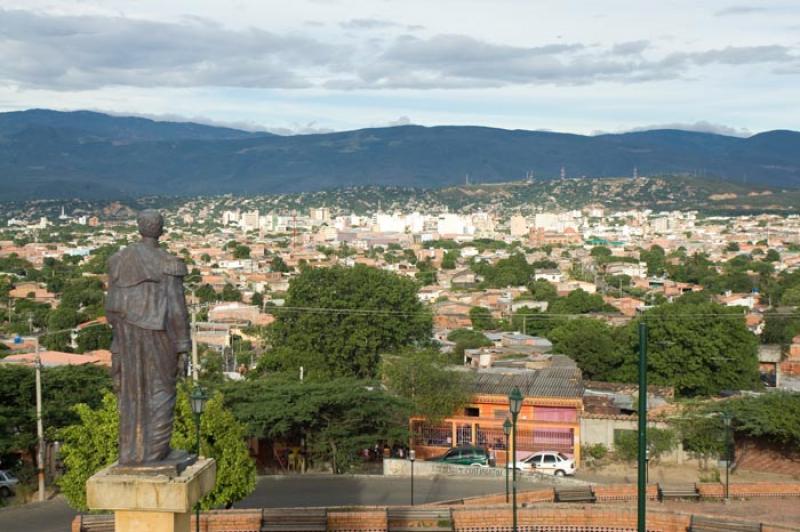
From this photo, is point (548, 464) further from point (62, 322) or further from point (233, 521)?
point (62, 322)

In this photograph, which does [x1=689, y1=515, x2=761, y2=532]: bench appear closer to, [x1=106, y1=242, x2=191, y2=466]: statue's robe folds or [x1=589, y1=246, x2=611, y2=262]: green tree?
[x1=106, y1=242, x2=191, y2=466]: statue's robe folds

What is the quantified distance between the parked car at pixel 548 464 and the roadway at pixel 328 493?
5.83 ft

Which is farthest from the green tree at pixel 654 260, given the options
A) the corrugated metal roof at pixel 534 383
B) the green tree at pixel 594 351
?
the corrugated metal roof at pixel 534 383

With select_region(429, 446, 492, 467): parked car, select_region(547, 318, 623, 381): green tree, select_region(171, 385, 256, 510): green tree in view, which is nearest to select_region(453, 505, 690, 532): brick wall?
→ select_region(171, 385, 256, 510): green tree

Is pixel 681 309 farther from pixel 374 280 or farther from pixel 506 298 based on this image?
pixel 506 298

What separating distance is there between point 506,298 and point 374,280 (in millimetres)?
25326

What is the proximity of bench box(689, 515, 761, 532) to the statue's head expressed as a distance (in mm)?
7646

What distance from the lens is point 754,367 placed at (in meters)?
27.9

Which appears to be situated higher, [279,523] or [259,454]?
[279,523]

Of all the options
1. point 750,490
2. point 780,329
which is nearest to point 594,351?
point 780,329

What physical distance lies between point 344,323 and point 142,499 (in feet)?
78.2

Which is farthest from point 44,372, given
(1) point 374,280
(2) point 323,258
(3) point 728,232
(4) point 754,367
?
(3) point 728,232

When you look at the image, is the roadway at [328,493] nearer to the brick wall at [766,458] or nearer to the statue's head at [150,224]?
the brick wall at [766,458]

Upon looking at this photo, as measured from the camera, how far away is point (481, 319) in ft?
152
